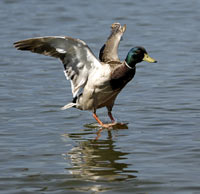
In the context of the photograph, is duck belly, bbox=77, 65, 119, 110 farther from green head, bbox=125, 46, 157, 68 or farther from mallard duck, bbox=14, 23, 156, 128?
green head, bbox=125, 46, 157, 68

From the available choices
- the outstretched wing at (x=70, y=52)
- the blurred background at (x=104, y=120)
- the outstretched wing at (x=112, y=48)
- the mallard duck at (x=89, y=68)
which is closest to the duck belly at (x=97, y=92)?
the mallard duck at (x=89, y=68)

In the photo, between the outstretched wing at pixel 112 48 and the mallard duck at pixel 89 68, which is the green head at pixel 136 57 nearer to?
the mallard duck at pixel 89 68

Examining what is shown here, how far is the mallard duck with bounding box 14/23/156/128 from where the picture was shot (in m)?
8.34

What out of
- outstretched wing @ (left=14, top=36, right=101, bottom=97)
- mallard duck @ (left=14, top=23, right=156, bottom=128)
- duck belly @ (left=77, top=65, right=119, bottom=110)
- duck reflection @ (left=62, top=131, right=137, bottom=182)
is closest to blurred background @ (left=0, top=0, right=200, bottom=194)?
duck reflection @ (left=62, top=131, right=137, bottom=182)

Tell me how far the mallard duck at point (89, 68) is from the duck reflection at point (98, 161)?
73cm

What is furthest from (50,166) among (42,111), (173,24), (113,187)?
(173,24)

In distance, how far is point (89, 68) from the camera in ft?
29.0

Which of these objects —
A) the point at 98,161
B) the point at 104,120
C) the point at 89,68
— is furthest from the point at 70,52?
the point at 98,161

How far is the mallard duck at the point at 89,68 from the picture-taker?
834 cm

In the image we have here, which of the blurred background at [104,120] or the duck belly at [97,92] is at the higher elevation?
the duck belly at [97,92]

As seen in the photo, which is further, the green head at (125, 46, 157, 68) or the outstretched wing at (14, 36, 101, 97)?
the green head at (125, 46, 157, 68)

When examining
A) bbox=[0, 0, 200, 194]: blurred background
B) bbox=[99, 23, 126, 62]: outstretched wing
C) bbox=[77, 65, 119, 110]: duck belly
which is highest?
bbox=[99, 23, 126, 62]: outstretched wing

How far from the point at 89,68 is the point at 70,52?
42 centimetres

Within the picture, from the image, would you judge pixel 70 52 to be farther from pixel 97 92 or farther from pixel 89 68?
pixel 97 92
